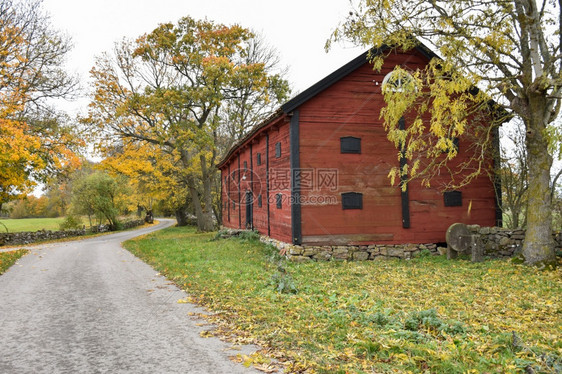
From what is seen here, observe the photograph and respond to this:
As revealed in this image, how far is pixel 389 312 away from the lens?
261 inches

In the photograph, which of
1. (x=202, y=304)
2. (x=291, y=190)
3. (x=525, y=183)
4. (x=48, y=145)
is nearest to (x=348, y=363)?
(x=202, y=304)

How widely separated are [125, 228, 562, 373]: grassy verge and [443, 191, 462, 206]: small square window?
315 centimetres

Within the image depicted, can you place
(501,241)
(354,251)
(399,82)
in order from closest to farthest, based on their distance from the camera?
(399,82)
(501,241)
(354,251)

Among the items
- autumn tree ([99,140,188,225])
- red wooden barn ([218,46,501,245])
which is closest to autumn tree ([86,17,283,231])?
autumn tree ([99,140,188,225])

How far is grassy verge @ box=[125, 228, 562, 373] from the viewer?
4.70 m

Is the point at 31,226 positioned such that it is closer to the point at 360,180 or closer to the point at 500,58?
the point at 360,180

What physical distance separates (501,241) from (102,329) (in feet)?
43.0

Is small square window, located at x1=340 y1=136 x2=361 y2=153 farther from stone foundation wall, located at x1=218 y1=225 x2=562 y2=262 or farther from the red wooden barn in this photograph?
stone foundation wall, located at x1=218 y1=225 x2=562 y2=262

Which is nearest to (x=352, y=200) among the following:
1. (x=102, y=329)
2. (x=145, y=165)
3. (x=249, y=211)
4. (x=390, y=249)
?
(x=390, y=249)

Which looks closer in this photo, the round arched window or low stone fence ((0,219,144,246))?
the round arched window

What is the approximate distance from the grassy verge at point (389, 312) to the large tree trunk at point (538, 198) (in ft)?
2.82

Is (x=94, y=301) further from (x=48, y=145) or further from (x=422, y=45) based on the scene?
(x=48, y=145)

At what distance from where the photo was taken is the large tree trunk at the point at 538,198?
11.6 metres

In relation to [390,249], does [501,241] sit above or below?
above
